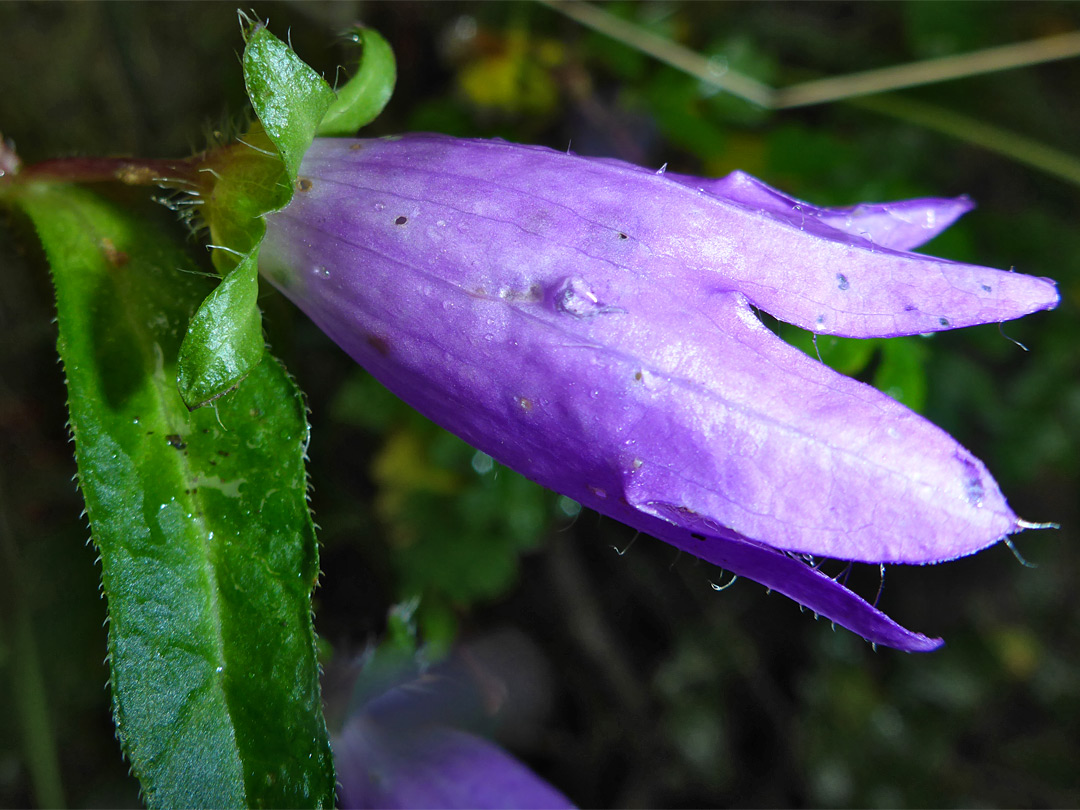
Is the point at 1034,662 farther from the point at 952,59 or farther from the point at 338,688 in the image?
the point at 338,688

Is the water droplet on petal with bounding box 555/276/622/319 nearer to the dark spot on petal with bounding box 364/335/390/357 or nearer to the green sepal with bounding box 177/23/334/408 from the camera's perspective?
the dark spot on petal with bounding box 364/335/390/357

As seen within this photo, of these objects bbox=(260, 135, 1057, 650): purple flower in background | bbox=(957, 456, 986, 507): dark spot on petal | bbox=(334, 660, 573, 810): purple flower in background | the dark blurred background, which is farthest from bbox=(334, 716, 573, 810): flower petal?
bbox=(957, 456, 986, 507): dark spot on petal

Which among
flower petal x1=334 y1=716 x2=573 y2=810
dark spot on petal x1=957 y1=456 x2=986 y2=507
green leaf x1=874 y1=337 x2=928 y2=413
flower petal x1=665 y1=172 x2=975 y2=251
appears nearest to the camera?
dark spot on petal x1=957 y1=456 x2=986 y2=507

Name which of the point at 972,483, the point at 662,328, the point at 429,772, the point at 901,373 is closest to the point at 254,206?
the point at 662,328

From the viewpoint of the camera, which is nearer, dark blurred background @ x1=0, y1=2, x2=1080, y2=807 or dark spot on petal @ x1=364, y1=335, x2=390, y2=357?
dark spot on petal @ x1=364, y1=335, x2=390, y2=357

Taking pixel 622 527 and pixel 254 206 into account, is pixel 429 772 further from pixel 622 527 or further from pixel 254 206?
pixel 622 527
